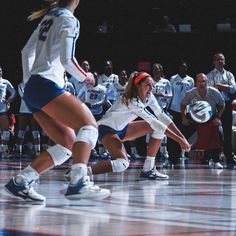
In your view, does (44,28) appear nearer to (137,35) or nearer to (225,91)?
(225,91)

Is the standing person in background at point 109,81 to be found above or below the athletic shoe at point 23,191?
above

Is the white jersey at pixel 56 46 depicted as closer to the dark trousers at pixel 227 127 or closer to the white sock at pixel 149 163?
the white sock at pixel 149 163

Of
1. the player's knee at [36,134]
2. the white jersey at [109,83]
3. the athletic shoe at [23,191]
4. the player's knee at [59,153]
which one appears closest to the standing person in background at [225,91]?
the white jersey at [109,83]

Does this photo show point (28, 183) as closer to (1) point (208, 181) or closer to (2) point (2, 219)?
(2) point (2, 219)

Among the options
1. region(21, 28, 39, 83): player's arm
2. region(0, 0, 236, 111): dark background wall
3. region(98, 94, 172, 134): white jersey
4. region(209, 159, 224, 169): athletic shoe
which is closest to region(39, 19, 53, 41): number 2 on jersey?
region(21, 28, 39, 83): player's arm

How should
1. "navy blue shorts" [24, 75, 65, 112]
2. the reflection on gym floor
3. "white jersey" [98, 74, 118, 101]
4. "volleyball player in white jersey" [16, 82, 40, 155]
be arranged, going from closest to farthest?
the reflection on gym floor < "navy blue shorts" [24, 75, 65, 112] < "volleyball player in white jersey" [16, 82, 40, 155] < "white jersey" [98, 74, 118, 101]

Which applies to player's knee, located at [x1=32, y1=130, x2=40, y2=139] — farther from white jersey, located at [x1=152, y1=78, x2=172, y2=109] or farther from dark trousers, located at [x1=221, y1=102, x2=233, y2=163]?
dark trousers, located at [x1=221, y1=102, x2=233, y2=163]

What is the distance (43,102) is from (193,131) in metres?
9.70

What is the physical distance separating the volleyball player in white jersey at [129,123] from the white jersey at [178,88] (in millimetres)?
5949

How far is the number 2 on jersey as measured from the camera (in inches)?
235

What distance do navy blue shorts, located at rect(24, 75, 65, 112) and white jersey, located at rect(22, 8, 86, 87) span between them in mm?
44

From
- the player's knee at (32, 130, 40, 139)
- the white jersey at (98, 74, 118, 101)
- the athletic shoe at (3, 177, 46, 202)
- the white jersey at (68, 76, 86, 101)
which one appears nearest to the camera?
the athletic shoe at (3, 177, 46, 202)

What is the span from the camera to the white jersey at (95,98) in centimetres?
1520

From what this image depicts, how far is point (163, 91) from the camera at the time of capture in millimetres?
14898
